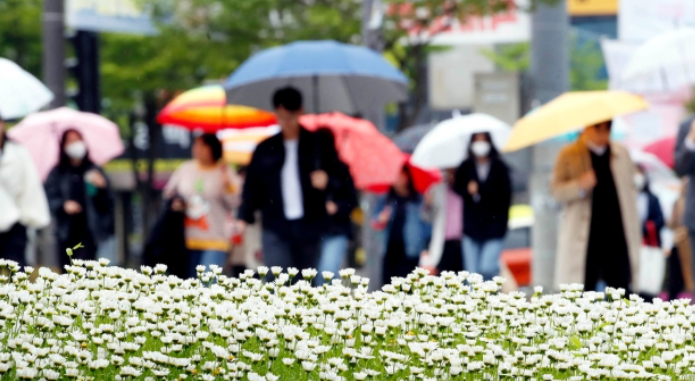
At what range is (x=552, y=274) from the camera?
35.9 feet

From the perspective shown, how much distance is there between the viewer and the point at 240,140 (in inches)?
525

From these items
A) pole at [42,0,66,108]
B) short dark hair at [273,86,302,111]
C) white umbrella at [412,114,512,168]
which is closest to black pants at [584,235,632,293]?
short dark hair at [273,86,302,111]

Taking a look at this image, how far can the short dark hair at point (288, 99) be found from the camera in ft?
24.7

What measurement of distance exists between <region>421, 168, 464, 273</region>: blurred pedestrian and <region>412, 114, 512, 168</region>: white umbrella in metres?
0.43

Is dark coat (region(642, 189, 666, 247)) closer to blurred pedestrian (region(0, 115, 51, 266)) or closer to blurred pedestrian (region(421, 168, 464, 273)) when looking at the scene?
blurred pedestrian (region(421, 168, 464, 273))

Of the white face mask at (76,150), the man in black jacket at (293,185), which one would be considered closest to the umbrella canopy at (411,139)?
the white face mask at (76,150)

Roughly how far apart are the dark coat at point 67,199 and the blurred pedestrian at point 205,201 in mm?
814

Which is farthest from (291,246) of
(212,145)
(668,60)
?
(668,60)

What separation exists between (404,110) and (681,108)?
5032 millimetres

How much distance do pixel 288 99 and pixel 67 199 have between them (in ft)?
8.61

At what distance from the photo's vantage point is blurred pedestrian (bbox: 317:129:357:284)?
25.2ft

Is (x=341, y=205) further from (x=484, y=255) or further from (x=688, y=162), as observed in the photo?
(x=688, y=162)

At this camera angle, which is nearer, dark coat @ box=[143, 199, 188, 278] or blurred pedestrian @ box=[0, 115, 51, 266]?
blurred pedestrian @ box=[0, 115, 51, 266]

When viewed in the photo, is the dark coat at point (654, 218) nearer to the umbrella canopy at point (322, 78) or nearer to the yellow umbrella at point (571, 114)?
the yellow umbrella at point (571, 114)
